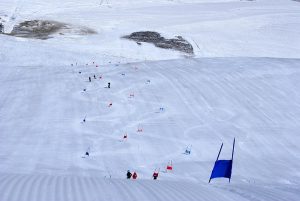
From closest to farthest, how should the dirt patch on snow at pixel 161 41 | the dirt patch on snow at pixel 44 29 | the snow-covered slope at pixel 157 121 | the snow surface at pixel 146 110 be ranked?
1. the snow surface at pixel 146 110
2. the snow-covered slope at pixel 157 121
3. the dirt patch on snow at pixel 161 41
4. the dirt patch on snow at pixel 44 29

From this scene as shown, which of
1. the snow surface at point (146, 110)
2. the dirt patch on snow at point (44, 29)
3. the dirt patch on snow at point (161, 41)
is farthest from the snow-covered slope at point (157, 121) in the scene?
the dirt patch on snow at point (44, 29)

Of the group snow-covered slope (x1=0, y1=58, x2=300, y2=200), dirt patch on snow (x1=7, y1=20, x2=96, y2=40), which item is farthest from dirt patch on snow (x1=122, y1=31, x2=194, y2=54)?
snow-covered slope (x1=0, y1=58, x2=300, y2=200)

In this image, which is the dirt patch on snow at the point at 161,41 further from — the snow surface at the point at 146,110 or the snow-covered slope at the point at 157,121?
the snow-covered slope at the point at 157,121

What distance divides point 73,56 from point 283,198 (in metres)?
34.9

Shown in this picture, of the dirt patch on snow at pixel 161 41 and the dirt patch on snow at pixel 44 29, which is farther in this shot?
the dirt patch on snow at pixel 44 29

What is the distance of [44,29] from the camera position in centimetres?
5784

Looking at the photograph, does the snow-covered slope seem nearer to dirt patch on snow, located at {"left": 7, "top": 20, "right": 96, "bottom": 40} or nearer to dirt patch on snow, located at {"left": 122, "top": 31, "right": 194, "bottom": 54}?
dirt patch on snow, located at {"left": 122, "top": 31, "right": 194, "bottom": 54}

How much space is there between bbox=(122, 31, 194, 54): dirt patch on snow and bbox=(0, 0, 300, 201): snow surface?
1286mm

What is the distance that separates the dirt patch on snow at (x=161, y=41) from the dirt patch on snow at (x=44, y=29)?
5.53 m

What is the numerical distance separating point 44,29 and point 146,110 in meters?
29.1

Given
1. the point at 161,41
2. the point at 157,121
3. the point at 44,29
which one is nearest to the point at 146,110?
the point at 157,121

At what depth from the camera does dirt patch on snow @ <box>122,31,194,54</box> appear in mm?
54338

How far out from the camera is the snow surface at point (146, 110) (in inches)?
690

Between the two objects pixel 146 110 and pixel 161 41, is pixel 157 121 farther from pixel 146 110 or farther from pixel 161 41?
pixel 161 41
